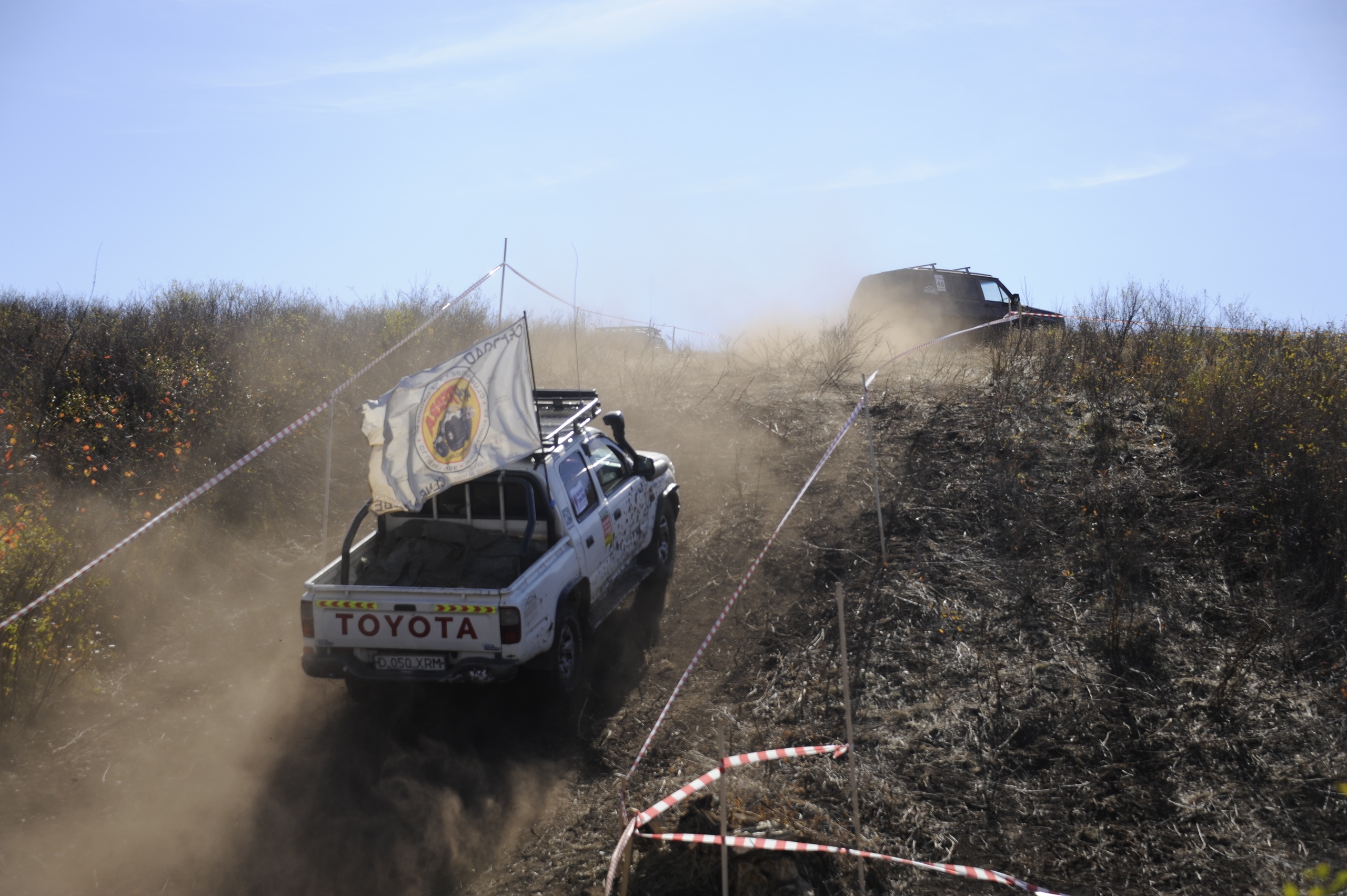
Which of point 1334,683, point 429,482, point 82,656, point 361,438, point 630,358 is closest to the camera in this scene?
point 1334,683

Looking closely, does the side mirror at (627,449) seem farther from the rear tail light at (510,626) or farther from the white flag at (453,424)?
the rear tail light at (510,626)

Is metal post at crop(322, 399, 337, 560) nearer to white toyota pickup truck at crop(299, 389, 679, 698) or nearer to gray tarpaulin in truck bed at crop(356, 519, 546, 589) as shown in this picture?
white toyota pickup truck at crop(299, 389, 679, 698)

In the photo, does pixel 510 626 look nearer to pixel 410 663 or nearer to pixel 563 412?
pixel 410 663

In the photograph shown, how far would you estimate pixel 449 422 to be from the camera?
6.04 meters

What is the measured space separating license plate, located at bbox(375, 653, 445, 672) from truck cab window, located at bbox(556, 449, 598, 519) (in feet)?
5.19

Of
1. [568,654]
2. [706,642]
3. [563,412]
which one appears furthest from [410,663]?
[563,412]

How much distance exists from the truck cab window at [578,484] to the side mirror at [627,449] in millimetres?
665

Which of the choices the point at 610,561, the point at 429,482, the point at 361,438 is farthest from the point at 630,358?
the point at 429,482

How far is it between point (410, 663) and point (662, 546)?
3.33 meters

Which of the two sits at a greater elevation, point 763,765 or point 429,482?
point 429,482

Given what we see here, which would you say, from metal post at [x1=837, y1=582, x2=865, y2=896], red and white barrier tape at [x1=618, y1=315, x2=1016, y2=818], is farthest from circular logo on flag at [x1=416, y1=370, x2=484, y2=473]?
metal post at [x1=837, y1=582, x2=865, y2=896]

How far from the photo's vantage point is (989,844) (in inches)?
175

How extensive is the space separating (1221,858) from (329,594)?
543cm

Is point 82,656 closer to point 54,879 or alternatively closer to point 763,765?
point 54,879
